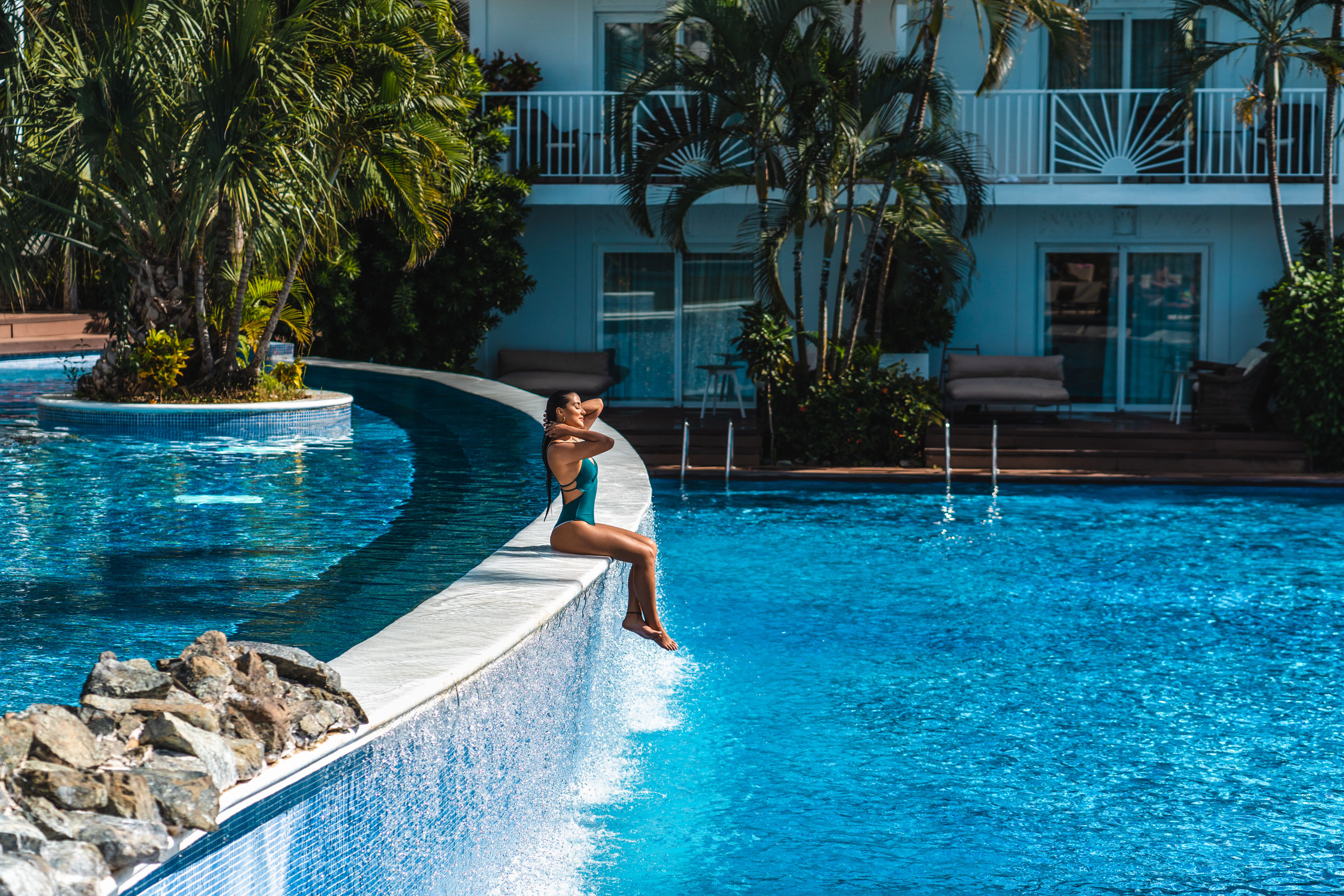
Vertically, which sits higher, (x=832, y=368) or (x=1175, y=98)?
(x=1175, y=98)

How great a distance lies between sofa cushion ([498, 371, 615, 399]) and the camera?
1616 cm

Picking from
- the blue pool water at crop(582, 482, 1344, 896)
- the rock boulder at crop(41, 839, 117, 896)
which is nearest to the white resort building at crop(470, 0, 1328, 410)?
Answer: the blue pool water at crop(582, 482, 1344, 896)

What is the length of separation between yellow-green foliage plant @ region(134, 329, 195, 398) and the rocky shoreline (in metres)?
8.38

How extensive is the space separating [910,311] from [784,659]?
925 centimetres

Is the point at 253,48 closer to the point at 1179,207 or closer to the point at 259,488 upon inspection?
the point at 259,488

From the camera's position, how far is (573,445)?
5.30 m

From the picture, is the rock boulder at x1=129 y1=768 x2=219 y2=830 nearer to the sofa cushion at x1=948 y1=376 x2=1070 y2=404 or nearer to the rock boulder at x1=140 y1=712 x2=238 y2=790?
the rock boulder at x1=140 y1=712 x2=238 y2=790

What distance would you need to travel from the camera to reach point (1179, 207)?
16.8 m

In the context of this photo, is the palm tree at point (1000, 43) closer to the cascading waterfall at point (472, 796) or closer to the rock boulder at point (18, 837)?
the cascading waterfall at point (472, 796)

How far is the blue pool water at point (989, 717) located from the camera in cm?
475

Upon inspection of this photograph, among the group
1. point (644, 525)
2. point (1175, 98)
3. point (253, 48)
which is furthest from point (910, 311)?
point (644, 525)

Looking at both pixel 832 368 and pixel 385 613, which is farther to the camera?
pixel 832 368

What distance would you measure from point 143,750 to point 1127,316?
1613 centimetres

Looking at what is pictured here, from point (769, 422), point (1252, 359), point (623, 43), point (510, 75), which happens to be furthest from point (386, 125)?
point (1252, 359)
